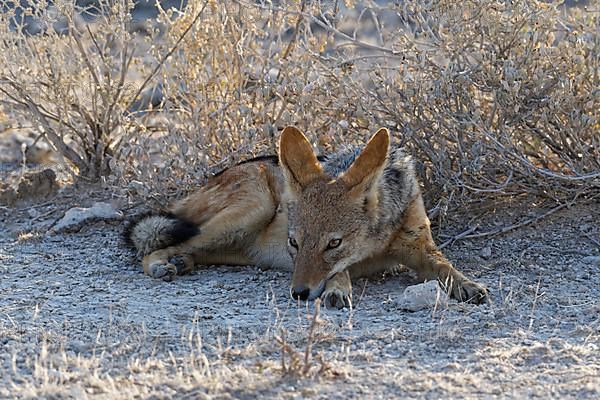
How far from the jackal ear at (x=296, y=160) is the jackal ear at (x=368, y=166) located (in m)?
0.20

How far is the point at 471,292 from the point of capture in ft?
18.1

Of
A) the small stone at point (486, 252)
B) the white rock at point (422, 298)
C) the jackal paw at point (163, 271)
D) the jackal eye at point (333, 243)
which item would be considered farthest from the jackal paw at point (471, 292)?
the jackal paw at point (163, 271)

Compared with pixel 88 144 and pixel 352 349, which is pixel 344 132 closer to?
pixel 88 144

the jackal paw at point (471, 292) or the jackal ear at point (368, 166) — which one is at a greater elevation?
the jackal ear at point (368, 166)

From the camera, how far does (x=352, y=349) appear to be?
4.51 meters

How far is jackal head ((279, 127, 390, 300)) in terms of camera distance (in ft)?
18.3

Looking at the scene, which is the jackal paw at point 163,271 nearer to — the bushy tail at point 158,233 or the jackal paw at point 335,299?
the bushy tail at point 158,233

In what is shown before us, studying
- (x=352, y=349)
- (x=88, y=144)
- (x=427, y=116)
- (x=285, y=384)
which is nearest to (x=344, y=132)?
(x=427, y=116)

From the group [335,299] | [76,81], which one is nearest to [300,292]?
[335,299]

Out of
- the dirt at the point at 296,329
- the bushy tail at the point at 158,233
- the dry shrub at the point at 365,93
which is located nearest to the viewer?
the dirt at the point at 296,329

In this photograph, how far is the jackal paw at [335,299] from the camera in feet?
17.8

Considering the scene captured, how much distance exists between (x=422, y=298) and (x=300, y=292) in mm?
675

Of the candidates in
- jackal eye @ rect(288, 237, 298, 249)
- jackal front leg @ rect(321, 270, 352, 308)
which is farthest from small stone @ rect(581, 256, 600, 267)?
jackal eye @ rect(288, 237, 298, 249)

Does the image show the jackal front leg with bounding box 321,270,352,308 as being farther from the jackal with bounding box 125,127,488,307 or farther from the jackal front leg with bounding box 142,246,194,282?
the jackal front leg with bounding box 142,246,194,282
